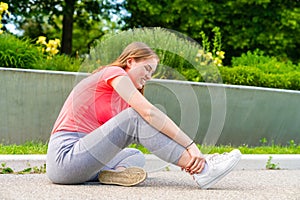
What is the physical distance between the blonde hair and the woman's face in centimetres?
2

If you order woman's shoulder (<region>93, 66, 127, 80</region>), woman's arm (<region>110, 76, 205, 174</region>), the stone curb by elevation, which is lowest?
the stone curb

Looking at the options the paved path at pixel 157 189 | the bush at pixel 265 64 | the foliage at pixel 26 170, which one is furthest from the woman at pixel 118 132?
the bush at pixel 265 64

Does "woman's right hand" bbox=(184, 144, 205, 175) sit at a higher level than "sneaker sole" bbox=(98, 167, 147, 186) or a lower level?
higher

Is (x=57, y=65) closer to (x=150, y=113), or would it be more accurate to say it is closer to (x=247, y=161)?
(x=247, y=161)

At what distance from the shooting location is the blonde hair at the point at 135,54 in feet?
13.4

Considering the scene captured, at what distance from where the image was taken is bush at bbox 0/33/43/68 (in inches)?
316

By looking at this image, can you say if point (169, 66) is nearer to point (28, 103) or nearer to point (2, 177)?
point (2, 177)

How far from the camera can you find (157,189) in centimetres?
430

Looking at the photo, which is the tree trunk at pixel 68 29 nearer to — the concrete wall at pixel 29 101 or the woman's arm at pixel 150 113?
the concrete wall at pixel 29 101

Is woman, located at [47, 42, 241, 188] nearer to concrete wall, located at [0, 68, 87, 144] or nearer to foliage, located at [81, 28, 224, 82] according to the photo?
foliage, located at [81, 28, 224, 82]

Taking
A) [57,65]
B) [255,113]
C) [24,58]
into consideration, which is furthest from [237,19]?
[24,58]

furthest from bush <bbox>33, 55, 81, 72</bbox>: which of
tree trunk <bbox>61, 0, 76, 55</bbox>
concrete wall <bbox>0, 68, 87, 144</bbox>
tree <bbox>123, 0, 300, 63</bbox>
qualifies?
tree trunk <bbox>61, 0, 76, 55</bbox>

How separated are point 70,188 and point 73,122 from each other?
415mm

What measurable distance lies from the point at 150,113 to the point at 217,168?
592 millimetres
